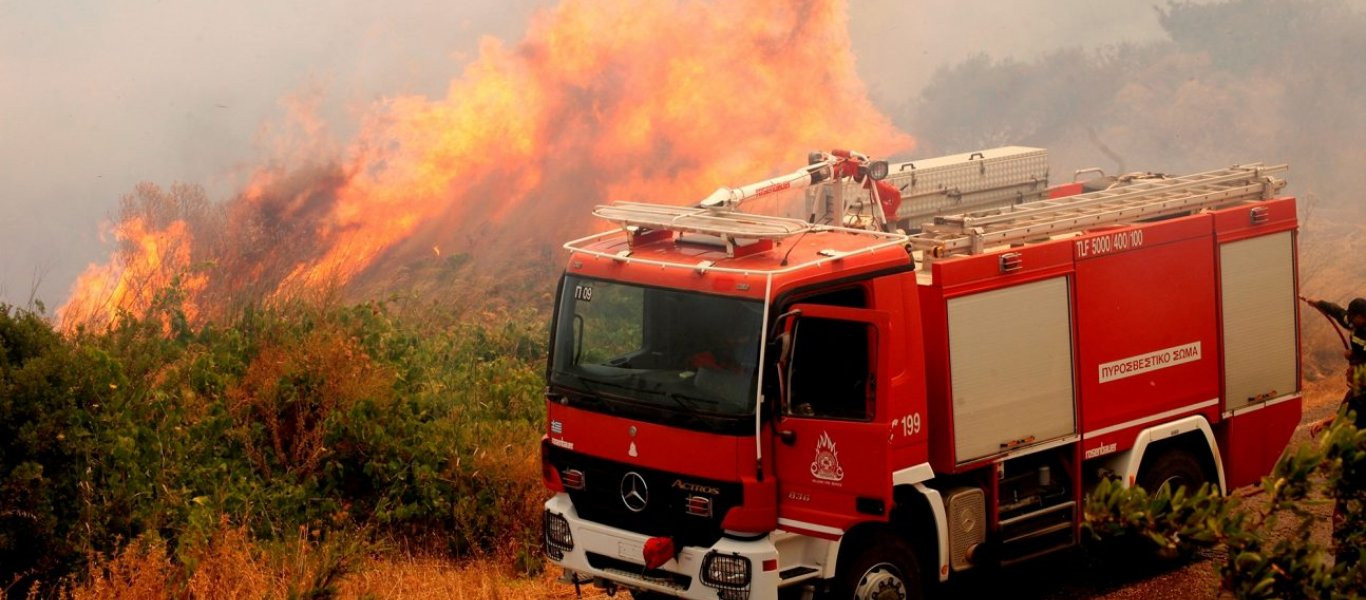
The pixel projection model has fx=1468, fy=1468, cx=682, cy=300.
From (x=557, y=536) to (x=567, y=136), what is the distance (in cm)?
1516

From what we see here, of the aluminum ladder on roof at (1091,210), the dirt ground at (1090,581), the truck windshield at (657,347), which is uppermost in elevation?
the aluminum ladder on roof at (1091,210)

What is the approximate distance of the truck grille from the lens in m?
8.80

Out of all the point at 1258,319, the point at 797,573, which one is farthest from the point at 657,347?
the point at 1258,319

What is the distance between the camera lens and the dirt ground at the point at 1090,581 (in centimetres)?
1084

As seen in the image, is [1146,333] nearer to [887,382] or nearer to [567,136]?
[887,382]

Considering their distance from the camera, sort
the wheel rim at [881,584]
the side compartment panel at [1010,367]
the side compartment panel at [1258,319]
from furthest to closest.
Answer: the side compartment panel at [1258,319], the side compartment panel at [1010,367], the wheel rim at [881,584]

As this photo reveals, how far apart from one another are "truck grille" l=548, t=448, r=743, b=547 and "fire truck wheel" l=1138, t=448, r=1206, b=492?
3.82 meters

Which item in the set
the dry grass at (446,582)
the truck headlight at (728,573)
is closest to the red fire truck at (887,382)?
the truck headlight at (728,573)

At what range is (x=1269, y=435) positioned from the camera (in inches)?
464

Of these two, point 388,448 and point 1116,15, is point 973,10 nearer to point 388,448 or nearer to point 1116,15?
point 1116,15

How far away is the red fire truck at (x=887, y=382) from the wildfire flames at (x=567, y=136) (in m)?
12.4

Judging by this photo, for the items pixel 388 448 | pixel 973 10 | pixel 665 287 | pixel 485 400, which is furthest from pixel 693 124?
pixel 973 10

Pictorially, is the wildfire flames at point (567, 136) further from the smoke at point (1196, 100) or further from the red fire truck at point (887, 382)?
the red fire truck at point (887, 382)

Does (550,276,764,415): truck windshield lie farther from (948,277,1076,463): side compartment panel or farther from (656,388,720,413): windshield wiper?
(948,277,1076,463): side compartment panel
